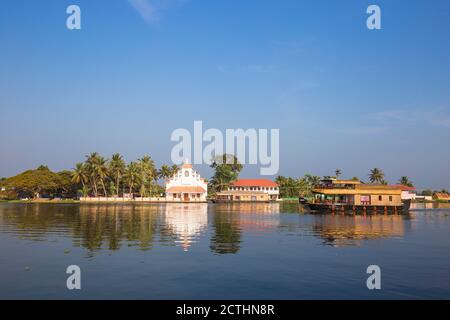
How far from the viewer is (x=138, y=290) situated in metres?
14.6

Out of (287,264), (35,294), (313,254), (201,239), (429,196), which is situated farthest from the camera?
(429,196)

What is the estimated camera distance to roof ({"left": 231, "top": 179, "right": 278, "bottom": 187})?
410 feet

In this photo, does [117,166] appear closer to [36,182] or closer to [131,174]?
[131,174]

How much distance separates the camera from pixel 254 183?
125625 millimetres

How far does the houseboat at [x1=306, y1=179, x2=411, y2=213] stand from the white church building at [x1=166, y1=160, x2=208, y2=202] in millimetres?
46304

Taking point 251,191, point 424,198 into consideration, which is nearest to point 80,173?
point 251,191

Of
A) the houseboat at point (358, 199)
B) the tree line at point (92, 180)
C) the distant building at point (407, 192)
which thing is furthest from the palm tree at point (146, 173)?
the distant building at point (407, 192)

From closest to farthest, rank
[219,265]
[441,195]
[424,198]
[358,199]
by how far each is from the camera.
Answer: [219,265] < [358,199] < [424,198] < [441,195]

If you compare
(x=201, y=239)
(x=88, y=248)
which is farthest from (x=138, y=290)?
(x=201, y=239)

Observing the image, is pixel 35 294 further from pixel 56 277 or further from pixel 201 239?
pixel 201 239

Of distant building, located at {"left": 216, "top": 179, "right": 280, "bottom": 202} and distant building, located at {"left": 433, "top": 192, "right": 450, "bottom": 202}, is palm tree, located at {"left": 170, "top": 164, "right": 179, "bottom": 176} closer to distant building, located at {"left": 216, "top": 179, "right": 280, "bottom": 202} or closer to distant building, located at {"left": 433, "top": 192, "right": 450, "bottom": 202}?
distant building, located at {"left": 216, "top": 179, "right": 280, "bottom": 202}

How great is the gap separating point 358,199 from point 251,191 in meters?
59.7

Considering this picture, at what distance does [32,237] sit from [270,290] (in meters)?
21.0
